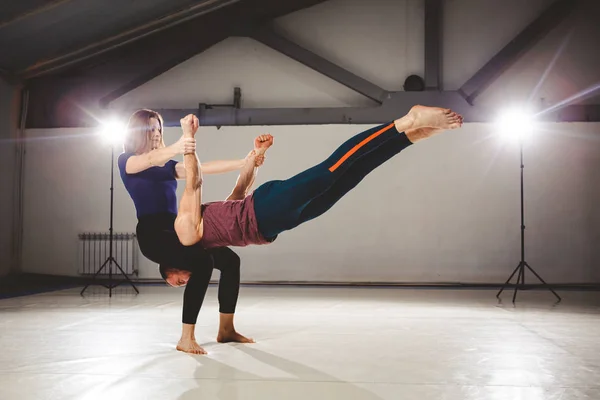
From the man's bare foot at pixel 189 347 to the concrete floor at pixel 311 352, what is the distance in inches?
1.7

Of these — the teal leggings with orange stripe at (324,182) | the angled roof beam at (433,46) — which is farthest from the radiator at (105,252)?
the teal leggings with orange stripe at (324,182)

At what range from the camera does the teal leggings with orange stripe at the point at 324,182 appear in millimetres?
2650

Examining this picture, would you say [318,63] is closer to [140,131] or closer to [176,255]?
[140,131]

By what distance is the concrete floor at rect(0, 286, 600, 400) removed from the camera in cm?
234

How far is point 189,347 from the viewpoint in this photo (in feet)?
10.0

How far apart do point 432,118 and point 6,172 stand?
7.13 m

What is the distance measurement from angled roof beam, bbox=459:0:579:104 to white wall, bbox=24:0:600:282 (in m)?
0.16

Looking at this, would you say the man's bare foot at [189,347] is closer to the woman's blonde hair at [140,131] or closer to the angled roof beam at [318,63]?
the woman's blonde hair at [140,131]

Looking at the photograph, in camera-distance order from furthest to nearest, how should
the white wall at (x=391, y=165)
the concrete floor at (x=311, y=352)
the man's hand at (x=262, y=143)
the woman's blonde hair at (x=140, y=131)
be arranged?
1. the white wall at (x=391, y=165)
2. the man's hand at (x=262, y=143)
3. the woman's blonde hair at (x=140, y=131)
4. the concrete floor at (x=311, y=352)

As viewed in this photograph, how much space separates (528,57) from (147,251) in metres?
6.48

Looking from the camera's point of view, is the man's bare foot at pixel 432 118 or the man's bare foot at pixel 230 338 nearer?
the man's bare foot at pixel 432 118

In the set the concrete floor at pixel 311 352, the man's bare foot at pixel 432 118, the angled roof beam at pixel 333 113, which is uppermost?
the angled roof beam at pixel 333 113

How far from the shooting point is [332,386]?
2.39 meters

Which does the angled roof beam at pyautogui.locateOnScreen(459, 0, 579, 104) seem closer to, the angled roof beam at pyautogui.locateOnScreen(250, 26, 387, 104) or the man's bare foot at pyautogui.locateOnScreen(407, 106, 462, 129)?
the angled roof beam at pyautogui.locateOnScreen(250, 26, 387, 104)
